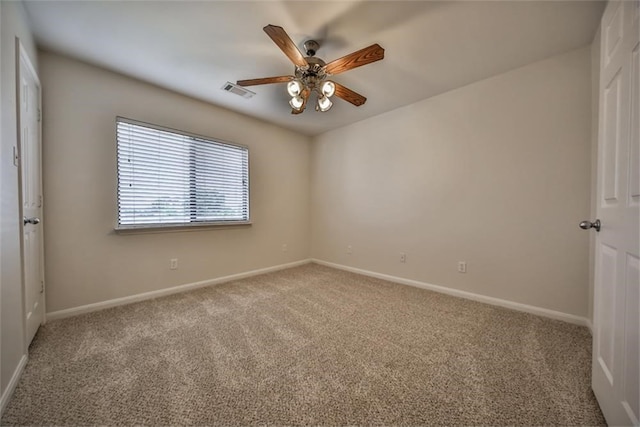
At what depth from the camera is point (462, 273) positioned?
108 inches

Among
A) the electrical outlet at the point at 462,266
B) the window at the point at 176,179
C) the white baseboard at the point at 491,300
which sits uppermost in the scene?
the window at the point at 176,179

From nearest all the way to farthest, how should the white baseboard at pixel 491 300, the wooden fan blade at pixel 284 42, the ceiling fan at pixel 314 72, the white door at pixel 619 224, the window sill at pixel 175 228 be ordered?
the white door at pixel 619 224 < the wooden fan blade at pixel 284 42 < the ceiling fan at pixel 314 72 < the white baseboard at pixel 491 300 < the window sill at pixel 175 228

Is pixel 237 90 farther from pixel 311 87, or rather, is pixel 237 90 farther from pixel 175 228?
pixel 175 228

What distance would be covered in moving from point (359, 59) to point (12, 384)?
2.88 m

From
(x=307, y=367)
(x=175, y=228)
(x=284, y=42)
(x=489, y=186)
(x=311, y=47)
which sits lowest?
(x=307, y=367)

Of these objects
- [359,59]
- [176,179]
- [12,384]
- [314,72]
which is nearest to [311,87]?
[314,72]

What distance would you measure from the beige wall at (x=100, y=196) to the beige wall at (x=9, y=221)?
83cm

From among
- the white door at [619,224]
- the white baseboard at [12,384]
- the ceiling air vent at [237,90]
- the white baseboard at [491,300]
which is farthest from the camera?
the ceiling air vent at [237,90]

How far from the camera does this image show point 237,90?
2.78 meters

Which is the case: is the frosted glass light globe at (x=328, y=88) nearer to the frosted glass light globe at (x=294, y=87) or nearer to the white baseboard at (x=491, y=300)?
the frosted glass light globe at (x=294, y=87)

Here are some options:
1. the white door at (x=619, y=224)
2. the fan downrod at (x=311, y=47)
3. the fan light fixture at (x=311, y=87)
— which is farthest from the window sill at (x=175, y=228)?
the white door at (x=619, y=224)

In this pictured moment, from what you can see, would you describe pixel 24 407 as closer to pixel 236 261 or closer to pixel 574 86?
pixel 236 261

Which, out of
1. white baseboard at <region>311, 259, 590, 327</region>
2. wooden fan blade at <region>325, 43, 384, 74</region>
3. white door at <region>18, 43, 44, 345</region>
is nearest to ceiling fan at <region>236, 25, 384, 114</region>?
wooden fan blade at <region>325, 43, 384, 74</region>

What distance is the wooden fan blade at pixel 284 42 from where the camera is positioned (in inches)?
58.7
